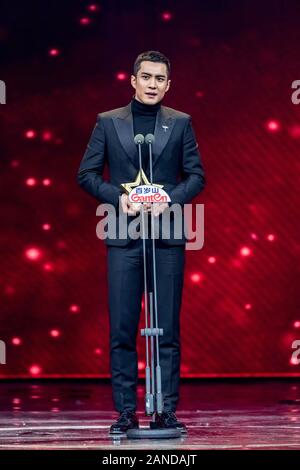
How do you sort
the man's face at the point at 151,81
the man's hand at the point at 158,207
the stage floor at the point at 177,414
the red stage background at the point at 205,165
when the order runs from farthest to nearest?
the red stage background at the point at 205,165
the man's face at the point at 151,81
the man's hand at the point at 158,207
the stage floor at the point at 177,414

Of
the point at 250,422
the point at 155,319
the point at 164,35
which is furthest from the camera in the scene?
the point at 164,35

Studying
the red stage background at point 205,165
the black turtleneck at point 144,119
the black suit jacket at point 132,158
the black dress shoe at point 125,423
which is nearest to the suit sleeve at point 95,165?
the black suit jacket at point 132,158

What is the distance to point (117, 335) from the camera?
138 inches

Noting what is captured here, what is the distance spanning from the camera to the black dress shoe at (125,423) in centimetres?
345

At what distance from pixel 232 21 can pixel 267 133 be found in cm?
66

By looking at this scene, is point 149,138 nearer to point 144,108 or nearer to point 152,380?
point 144,108

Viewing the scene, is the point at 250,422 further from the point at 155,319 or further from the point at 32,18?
the point at 32,18

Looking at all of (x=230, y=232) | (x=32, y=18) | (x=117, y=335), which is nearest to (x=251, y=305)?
(x=230, y=232)

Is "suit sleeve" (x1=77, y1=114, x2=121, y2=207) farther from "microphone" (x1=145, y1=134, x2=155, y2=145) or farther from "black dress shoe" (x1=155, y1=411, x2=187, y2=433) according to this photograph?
"black dress shoe" (x1=155, y1=411, x2=187, y2=433)

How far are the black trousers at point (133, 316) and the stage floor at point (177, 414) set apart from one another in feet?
0.56

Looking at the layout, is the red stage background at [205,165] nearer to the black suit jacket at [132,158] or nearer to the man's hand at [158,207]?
the black suit jacket at [132,158]

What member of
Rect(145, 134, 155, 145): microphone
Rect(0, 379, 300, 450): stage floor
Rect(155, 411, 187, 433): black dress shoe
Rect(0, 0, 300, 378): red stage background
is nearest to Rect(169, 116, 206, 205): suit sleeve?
Rect(145, 134, 155, 145): microphone

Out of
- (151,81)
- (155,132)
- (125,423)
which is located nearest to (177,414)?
(125,423)

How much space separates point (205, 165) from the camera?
6.00 metres
